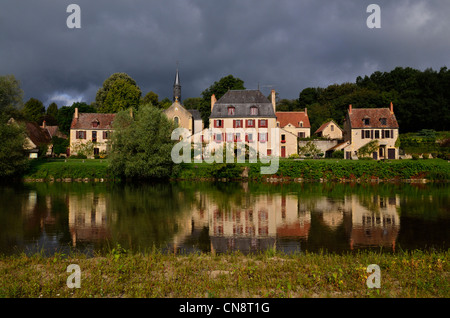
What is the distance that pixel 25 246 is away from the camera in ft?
40.9

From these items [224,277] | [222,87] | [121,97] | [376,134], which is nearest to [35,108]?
[121,97]

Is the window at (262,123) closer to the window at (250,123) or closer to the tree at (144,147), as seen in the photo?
the window at (250,123)

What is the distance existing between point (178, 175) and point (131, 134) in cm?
685

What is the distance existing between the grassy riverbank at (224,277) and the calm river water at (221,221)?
2.43m

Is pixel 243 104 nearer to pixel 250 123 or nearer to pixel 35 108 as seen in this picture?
pixel 250 123

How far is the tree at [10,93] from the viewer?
3763cm

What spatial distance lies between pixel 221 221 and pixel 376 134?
140 ft

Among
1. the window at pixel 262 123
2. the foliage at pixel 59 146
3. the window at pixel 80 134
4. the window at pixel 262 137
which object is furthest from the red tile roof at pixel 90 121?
the window at pixel 262 137

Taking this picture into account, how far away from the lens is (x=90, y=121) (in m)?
57.7

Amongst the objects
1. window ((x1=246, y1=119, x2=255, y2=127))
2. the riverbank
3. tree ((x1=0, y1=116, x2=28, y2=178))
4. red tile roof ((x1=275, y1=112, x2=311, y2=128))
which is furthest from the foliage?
red tile roof ((x1=275, y1=112, x2=311, y2=128))

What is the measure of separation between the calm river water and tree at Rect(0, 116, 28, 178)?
742 cm

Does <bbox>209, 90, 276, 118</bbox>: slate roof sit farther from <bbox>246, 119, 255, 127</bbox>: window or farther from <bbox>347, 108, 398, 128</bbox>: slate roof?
<bbox>347, 108, 398, 128</bbox>: slate roof

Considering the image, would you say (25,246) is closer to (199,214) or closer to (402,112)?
(199,214)
